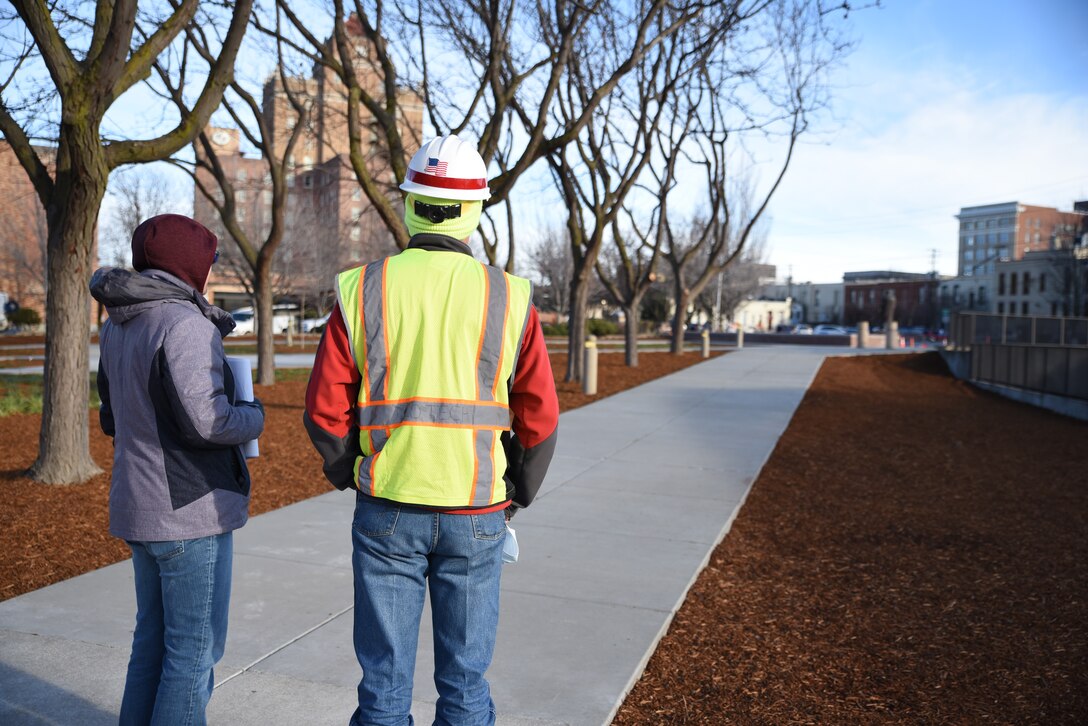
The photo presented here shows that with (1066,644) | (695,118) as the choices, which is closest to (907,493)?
(1066,644)

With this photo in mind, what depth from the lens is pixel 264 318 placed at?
15.1 meters

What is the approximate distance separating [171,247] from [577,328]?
14780mm

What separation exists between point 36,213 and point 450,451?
3451 cm

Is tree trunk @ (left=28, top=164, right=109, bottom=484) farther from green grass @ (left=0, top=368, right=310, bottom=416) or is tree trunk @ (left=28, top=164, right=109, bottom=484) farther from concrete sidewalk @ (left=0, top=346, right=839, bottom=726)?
concrete sidewalk @ (left=0, top=346, right=839, bottom=726)

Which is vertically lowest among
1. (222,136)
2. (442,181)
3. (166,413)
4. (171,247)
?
(166,413)

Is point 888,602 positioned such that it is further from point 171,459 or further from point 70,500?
point 70,500

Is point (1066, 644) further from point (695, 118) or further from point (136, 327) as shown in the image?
point (695, 118)

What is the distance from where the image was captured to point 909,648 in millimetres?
4656

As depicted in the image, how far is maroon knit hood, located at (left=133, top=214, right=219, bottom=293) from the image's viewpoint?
2734 mm

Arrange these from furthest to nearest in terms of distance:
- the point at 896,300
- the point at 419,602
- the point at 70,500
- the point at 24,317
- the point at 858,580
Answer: the point at 896,300, the point at 24,317, the point at 70,500, the point at 858,580, the point at 419,602

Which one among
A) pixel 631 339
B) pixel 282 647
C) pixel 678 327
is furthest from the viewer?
pixel 678 327

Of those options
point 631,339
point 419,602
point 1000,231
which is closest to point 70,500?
point 419,602

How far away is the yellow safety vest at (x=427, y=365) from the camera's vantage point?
2436 mm

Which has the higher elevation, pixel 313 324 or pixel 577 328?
pixel 577 328
